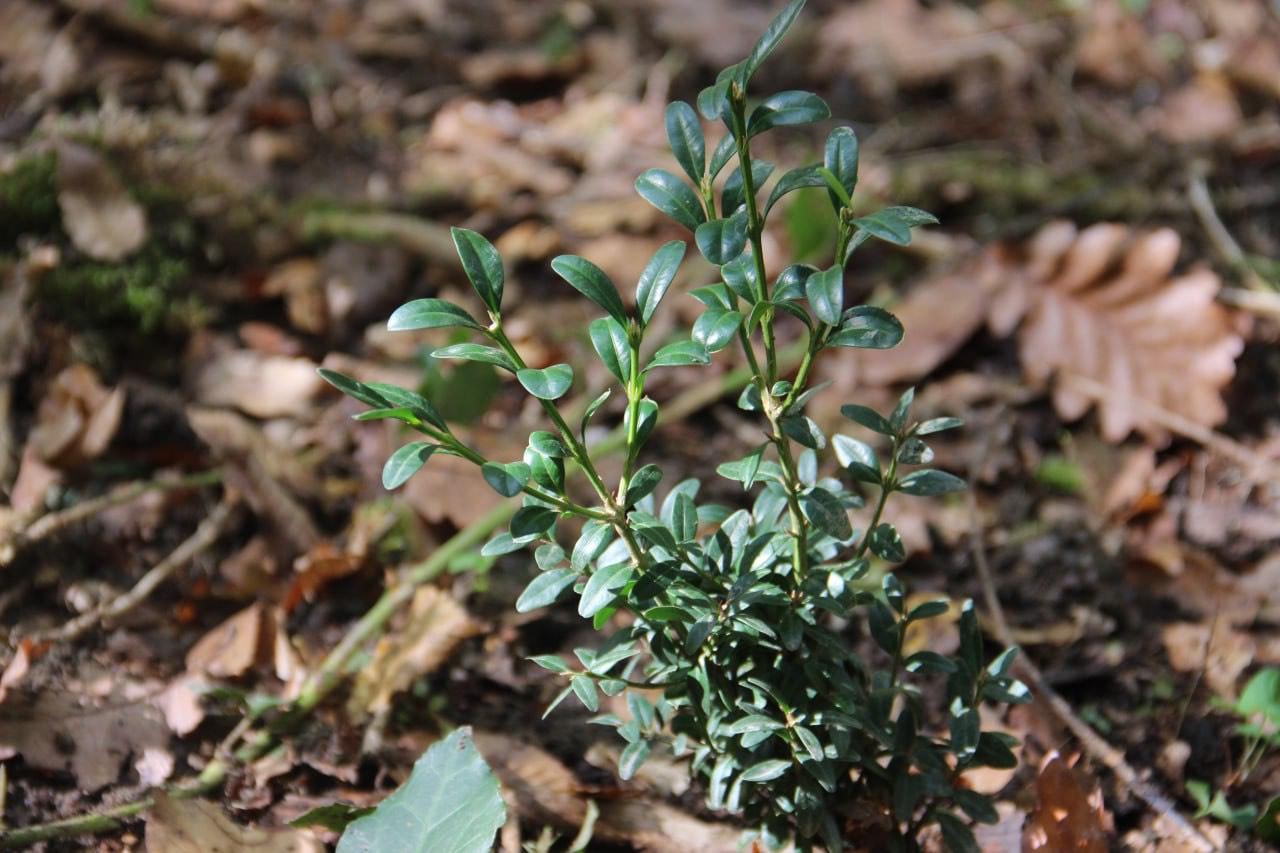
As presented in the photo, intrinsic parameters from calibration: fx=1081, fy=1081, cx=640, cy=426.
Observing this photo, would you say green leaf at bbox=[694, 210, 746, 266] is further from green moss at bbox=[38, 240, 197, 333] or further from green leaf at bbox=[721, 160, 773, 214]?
green moss at bbox=[38, 240, 197, 333]

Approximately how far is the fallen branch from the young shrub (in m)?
0.67

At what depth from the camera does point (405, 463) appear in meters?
1.14

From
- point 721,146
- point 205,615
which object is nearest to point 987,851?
point 721,146

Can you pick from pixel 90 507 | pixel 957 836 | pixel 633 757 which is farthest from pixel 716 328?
pixel 90 507

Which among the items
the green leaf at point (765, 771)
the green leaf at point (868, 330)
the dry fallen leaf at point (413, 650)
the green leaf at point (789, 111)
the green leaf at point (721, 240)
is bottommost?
the dry fallen leaf at point (413, 650)

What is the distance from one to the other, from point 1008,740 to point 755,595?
444 millimetres

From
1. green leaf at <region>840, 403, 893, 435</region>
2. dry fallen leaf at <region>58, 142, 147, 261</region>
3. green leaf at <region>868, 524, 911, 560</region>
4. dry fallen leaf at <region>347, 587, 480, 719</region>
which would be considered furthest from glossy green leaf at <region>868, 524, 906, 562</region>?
dry fallen leaf at <region>58, 142, 147, 261</region>

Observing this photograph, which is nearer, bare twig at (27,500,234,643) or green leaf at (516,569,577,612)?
green leaf at (516,569,577,612)

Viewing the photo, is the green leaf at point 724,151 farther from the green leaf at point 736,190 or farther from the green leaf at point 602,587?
the green leaf at point 602,587

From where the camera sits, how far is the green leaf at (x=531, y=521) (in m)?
1.19

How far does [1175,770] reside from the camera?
69.8 inches

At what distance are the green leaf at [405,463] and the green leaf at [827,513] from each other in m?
0.44

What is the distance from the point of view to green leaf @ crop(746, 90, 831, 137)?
1.15 m

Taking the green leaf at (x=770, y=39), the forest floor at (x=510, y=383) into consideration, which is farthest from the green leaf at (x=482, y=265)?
the forest floor at (x=510, y=383)
